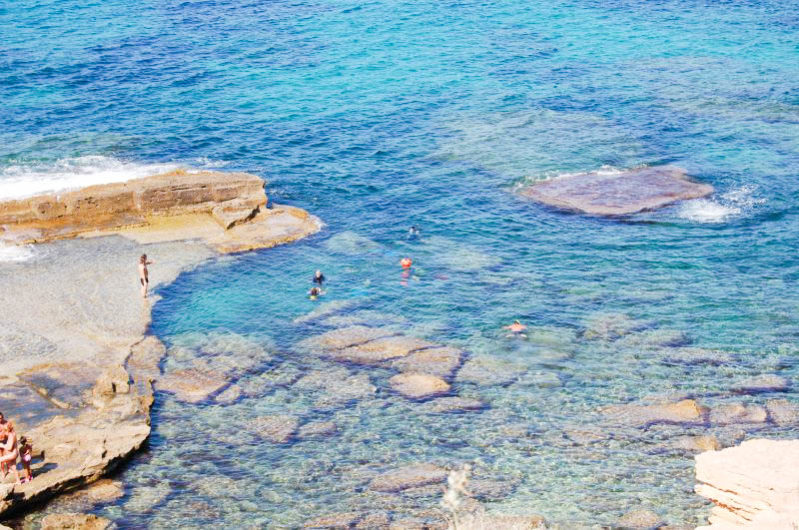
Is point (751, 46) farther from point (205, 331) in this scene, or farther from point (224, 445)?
point (224, 445)

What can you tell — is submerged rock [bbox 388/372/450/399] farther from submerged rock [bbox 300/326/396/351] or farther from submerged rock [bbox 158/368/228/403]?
submerged rock [bbox 158/368/228/403]

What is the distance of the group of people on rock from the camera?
23.6 m

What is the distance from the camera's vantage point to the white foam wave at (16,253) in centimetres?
3697

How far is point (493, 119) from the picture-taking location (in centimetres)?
5506

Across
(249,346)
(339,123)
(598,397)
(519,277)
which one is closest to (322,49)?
(339,123)

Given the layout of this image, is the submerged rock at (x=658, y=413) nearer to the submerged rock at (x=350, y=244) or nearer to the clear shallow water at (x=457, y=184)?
the clear shallow water at (x=457, y=184)

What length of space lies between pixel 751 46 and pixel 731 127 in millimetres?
17323

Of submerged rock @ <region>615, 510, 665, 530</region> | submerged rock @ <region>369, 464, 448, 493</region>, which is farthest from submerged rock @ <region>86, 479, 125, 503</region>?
submerged rock @ <region>615, 510, 665, 530</region>

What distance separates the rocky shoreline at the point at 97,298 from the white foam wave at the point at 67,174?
10.6 feet

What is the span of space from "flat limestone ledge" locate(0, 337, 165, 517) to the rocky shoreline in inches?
1.2

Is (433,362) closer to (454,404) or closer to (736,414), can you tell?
(454,404)

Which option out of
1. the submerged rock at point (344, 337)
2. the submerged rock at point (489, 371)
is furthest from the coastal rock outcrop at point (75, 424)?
the submerged rock at point (489, 371)

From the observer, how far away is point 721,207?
→ 140 ft

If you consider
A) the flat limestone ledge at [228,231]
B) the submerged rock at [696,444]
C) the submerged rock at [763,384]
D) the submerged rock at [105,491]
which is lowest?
the submerged rock at [763,384]
